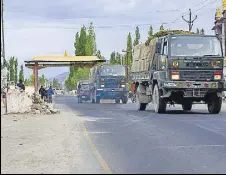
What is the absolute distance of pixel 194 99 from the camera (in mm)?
26016

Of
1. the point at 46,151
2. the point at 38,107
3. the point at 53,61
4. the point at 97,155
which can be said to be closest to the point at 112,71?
the point at 53,61

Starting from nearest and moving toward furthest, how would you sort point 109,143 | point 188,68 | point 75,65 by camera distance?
point 109,143, point 188,68, point 75,65

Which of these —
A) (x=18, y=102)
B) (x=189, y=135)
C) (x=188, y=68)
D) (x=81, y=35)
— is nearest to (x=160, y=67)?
(x=188, y=68)

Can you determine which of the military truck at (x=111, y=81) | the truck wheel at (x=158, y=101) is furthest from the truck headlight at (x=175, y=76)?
the military truck at (x=111, y=81)

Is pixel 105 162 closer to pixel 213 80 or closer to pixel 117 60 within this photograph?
pixel 213 80

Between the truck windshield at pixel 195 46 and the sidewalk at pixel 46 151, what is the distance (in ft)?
24.9

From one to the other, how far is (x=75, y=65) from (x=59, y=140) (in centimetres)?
1989

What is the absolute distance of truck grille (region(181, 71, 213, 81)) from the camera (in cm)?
2427

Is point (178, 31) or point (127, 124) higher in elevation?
point (178, 31)

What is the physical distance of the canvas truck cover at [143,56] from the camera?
26.3 meters

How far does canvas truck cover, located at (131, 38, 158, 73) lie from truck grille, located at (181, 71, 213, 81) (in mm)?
2233

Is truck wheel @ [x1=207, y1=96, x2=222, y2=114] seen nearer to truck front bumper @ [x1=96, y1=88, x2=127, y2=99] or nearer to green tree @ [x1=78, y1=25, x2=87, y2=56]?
truck front bumper @ [x1=96, y1=88, x2=127, y2=99]

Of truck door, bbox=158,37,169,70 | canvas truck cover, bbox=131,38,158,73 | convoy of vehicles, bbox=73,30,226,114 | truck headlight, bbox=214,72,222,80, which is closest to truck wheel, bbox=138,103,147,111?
canvas truck cover, bbox=131,38,158,73

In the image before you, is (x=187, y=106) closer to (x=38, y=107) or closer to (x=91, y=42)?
(x=38, y=107)
